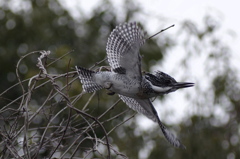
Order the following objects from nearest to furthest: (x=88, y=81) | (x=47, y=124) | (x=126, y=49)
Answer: (x=47, y=124) < (x=126, y=49) < (x=88, y=81)

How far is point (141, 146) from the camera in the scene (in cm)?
616

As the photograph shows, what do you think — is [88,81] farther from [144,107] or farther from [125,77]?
[144,107]

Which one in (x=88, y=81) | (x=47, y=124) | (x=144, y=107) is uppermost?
(x=88, y=81)

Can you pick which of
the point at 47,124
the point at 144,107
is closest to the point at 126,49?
the point at 144,107

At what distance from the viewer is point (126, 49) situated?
2.75m

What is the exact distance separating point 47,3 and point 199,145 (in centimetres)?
385

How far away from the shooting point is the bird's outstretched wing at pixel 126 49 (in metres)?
2.64

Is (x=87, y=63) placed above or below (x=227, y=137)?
above

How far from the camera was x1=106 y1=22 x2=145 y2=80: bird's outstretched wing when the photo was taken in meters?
2.64

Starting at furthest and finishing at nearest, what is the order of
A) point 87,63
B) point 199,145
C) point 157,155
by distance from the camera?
point 87,63 < point 157,155 < point 199,145

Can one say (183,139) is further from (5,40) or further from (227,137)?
(5,40)

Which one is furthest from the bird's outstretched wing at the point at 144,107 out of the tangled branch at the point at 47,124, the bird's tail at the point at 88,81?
the tangled branch at the point at 47,124

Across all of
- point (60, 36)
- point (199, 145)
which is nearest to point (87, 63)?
point (60, 36)

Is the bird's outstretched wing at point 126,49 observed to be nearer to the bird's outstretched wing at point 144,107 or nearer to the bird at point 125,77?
the bird at point 125,77
